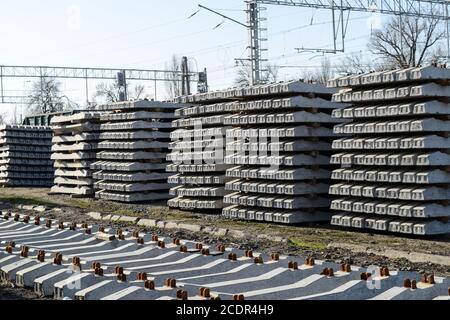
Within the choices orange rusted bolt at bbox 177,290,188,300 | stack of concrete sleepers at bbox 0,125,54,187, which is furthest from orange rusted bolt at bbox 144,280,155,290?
stack of concrete sleepers at bbox 0,125,54,187

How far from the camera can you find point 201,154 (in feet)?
50.6

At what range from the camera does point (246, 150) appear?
550 inches

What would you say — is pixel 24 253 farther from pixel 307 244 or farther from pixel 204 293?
pixel 307 244

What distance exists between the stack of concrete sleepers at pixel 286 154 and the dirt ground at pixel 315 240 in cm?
36

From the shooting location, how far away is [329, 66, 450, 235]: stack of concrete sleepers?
10688mm

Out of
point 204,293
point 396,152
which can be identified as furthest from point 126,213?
point 204,293

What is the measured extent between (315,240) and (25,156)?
1832cm

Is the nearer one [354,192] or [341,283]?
[341,283]

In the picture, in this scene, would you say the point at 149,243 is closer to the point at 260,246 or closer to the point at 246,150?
the point at 260,246

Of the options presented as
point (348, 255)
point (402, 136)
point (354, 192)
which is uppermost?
point (402, 136)

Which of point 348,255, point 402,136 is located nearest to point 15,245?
point 348,255

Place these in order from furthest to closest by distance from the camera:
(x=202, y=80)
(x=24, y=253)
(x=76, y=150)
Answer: (x=202, y=80), (x=76, y=150), (x=24, y=253)

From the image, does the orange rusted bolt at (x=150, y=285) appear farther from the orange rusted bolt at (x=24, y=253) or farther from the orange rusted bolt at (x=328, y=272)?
the orange rusted bolt at (x=24, y=253)

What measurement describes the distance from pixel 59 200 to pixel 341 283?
14.4 meters
